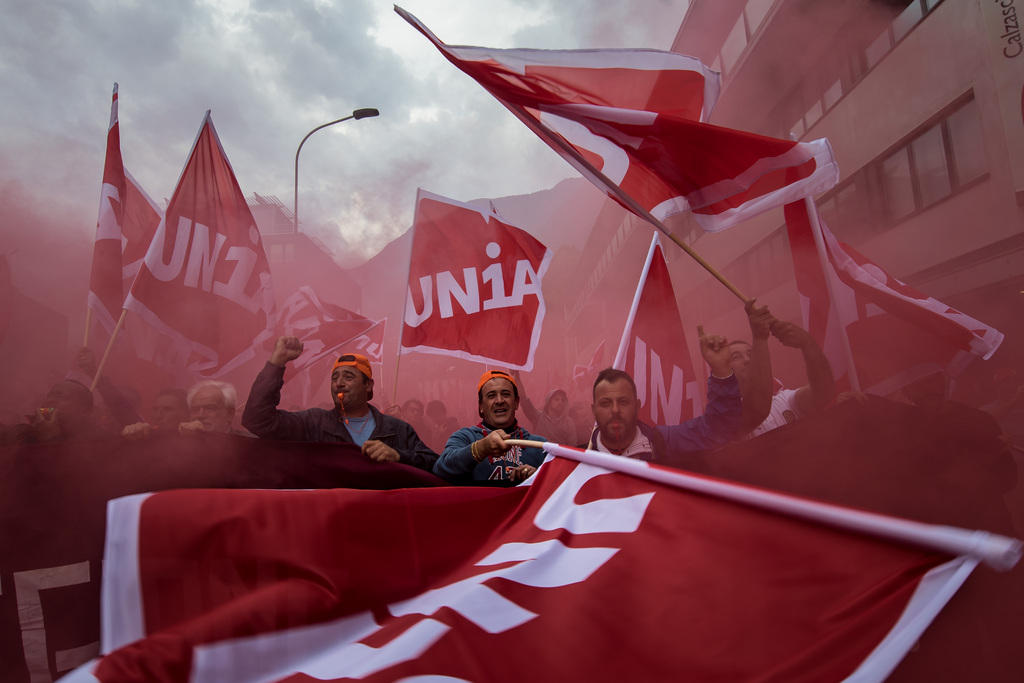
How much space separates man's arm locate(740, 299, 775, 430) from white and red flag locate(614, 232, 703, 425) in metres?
0.81

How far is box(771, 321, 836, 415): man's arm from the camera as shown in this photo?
8.91ft

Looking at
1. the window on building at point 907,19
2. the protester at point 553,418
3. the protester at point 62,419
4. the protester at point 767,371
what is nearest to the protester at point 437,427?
the protester at point 553,418

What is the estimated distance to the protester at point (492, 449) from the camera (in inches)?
90.9

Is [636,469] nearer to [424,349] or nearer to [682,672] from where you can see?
[682,672]

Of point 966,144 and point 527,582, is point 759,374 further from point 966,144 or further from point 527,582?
point 966,144

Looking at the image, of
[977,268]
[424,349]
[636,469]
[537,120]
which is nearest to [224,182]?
[424,349]

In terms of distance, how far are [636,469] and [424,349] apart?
3.40 m

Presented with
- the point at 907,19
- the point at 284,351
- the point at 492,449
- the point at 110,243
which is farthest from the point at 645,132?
the point at 907,19

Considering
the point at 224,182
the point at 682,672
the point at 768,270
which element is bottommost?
the point at 682,672

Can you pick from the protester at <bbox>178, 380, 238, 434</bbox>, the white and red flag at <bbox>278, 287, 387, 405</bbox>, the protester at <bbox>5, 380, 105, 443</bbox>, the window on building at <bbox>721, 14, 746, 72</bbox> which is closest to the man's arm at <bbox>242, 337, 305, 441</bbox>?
the protester at <bbox>178, 380, 238, 434</bbox>

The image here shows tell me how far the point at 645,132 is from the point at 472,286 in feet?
8.00

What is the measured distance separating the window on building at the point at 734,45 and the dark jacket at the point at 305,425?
10.3 metres

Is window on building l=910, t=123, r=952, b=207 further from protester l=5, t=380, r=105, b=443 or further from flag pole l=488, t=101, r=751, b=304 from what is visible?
protester l=5, t=380, r=105, b=443

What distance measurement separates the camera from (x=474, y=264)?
504 cm
